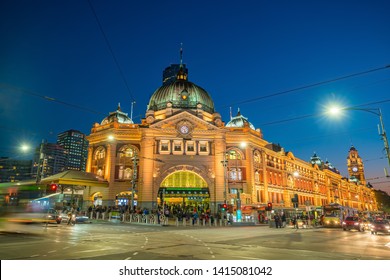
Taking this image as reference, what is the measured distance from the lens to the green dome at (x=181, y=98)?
→ 65812 millimetres

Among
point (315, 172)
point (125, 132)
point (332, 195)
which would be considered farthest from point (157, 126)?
point (332, 195)

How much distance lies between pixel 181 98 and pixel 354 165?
494ft

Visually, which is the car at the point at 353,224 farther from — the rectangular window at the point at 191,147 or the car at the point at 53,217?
the car at the point at 53,217

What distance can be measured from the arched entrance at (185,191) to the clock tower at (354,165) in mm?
149685

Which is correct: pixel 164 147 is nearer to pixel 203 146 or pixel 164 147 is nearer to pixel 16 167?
pixel 203 146

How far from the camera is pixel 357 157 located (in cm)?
18112

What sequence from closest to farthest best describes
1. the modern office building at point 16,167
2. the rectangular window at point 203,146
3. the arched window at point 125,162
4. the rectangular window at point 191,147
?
the rectangular window at point 191,147 < the rectangular window at point 203,146 < the arched window at point 125,162 < the modern office building at point 16,167

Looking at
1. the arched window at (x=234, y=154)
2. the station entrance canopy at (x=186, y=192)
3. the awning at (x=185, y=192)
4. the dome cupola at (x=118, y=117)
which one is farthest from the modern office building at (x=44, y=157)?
the arched window at (x=234, y=154)

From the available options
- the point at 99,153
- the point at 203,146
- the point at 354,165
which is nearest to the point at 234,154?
the point at 203,146

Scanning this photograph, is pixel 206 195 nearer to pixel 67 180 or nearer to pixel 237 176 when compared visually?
pixel 237 176

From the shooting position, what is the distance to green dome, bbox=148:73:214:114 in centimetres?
A: 6581

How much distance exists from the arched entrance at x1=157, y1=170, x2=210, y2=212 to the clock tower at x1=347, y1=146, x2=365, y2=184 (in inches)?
5893

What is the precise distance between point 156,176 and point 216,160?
11.1 metres

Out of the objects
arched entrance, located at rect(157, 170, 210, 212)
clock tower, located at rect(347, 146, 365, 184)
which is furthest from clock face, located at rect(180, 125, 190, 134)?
clock tower, located at rect(347, 146, 365, 184)
